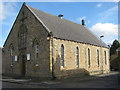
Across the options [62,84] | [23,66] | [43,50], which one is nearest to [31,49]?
[43,50]

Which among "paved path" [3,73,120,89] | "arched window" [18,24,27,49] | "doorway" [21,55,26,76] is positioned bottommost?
"paved path" [3,73,120,89]

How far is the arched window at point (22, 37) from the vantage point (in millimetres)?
25016

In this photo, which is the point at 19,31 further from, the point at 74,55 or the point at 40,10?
the point at 74,55

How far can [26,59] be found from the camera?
944 inches

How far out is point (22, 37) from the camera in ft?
84.0

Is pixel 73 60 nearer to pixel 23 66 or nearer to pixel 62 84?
pixel 23 66

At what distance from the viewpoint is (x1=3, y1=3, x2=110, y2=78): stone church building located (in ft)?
69.4

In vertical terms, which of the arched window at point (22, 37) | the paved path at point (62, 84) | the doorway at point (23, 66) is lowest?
the paved path at point (62, 84)

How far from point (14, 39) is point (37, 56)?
6.93m

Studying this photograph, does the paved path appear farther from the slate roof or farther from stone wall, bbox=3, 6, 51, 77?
the slate roof

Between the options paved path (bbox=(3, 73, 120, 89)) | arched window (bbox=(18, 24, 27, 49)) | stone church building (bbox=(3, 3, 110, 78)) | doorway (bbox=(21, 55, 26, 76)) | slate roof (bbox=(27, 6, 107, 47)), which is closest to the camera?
paved path (bbox=(3, 73, 120, 89))

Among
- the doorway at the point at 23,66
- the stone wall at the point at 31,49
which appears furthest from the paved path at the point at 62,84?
the doorway at the point at 23,66

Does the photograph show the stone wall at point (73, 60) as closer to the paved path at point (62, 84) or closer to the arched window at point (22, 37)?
the paved path at point (62, 84)

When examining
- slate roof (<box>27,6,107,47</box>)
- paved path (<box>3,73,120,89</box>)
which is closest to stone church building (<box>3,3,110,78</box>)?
slate roof (<box>27,6,107,47</box>)
